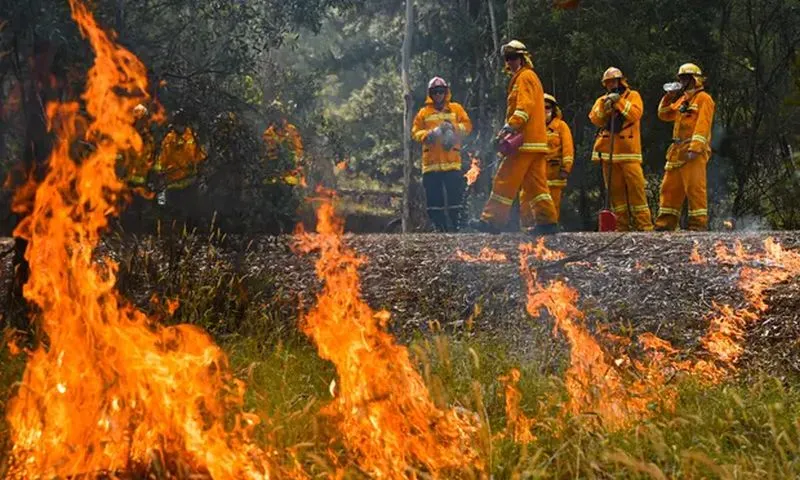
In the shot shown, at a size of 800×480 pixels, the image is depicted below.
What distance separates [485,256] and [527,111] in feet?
5.98

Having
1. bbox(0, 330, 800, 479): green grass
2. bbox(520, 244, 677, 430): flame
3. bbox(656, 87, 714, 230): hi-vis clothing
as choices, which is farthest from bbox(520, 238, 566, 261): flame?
bbox(656, 87, 714, 230): hi-vis clothing

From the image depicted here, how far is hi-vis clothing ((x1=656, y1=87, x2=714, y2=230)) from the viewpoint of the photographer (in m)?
10.4

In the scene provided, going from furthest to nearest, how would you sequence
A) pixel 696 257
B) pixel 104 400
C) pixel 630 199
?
pixel 630 199
pixel 696 257
pixel 104 400

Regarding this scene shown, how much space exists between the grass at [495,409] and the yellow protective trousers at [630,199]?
17.4 feet

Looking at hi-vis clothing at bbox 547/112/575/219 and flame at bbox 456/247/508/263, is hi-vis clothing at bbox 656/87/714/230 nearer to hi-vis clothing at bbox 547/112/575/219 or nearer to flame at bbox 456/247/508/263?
hi-vis clothing at bbox 547/112/575/219

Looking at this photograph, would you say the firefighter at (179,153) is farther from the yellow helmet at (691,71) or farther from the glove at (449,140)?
the yellow helmet at (691,71)

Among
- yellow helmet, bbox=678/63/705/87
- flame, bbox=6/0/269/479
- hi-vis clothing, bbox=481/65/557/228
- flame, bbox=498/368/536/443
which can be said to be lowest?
flame, bbox=498/368/536/443

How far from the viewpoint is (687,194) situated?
10.5 meters

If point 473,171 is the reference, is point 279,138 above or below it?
above

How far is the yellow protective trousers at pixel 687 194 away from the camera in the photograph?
1041 cm

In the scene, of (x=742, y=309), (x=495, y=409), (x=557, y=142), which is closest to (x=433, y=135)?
(x=557, y=142)

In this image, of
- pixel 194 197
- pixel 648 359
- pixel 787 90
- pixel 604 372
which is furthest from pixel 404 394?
pixel 787 90

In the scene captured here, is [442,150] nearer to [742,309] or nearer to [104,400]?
[742,309]

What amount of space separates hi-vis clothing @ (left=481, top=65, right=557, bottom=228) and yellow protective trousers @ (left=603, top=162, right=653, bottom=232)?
2302 mm
